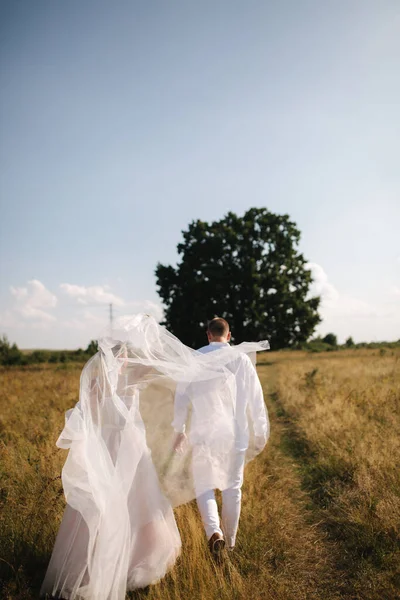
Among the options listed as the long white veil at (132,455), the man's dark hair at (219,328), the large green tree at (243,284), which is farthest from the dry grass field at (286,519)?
the large green tree at (243,284)

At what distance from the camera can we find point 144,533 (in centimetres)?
332

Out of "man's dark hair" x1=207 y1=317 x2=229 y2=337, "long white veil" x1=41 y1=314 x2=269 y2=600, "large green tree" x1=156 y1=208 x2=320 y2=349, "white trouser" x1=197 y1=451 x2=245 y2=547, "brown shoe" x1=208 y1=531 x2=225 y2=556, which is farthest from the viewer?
"large green tree" x1=156 y1=208 x2=320 y2=349

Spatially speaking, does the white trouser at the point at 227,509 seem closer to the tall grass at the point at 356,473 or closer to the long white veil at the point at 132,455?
the long white veil at the point at 132,455

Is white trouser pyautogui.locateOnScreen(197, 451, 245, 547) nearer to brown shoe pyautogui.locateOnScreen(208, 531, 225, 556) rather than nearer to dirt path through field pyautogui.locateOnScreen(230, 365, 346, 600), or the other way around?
brown shoe pyautogui.locateOnScreen(208, 531, 225, 556)

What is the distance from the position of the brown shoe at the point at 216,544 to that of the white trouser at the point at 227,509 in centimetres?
4

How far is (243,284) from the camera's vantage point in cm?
2736

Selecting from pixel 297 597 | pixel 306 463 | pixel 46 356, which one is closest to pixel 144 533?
pixel 297 597

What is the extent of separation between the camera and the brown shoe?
3.54m

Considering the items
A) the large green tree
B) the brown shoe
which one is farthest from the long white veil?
the large green tree

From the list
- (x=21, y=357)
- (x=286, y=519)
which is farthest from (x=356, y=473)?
(x=21, y=357)

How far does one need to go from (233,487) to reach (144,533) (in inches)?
39.5

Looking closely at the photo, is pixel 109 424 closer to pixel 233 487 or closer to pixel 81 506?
pixel 81 506

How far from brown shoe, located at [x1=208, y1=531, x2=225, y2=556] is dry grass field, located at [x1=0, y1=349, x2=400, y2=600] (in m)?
0.08

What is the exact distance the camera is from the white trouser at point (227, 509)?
368 centimetres
